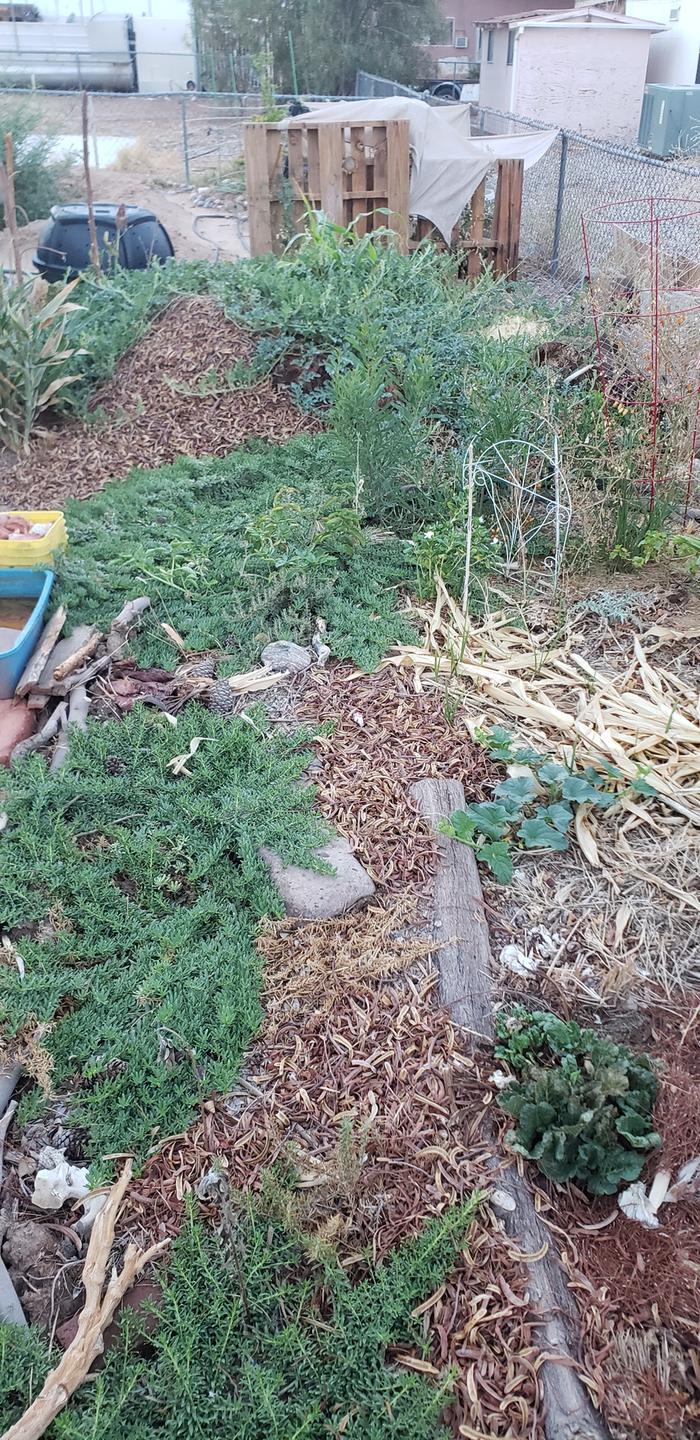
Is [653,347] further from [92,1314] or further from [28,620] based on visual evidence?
[92,1314]

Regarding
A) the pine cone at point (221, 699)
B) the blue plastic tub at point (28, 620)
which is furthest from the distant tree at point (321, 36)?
the pine cone at point (221, 699)

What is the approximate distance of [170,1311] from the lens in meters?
1.77

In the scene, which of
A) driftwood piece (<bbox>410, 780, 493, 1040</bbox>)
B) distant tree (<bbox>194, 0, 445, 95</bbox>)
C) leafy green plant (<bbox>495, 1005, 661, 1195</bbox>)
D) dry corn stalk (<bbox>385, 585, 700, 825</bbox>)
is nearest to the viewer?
leafy green plant (<bbox>495, 1005, 661, 1195</bbox>)

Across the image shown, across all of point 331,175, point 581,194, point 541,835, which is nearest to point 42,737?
point 541,835

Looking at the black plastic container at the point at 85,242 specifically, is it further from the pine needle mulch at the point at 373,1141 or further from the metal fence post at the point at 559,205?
the pine needle mulch at the point at 373,1141

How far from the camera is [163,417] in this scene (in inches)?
223

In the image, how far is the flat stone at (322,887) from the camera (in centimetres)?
261

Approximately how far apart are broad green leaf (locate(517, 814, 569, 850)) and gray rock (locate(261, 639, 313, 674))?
1.17 metres

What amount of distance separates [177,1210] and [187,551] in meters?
2.81

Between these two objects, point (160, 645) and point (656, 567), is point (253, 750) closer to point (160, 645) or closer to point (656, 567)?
point (160, 645)

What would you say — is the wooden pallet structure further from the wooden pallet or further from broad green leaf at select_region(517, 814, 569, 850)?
broad green leaf at select_region(517, 814, 569, 850)

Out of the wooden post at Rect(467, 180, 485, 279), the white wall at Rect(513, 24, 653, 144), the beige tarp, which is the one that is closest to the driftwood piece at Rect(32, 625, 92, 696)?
the beige tarp

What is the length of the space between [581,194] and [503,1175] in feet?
35.0

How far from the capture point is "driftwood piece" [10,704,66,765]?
317cm
